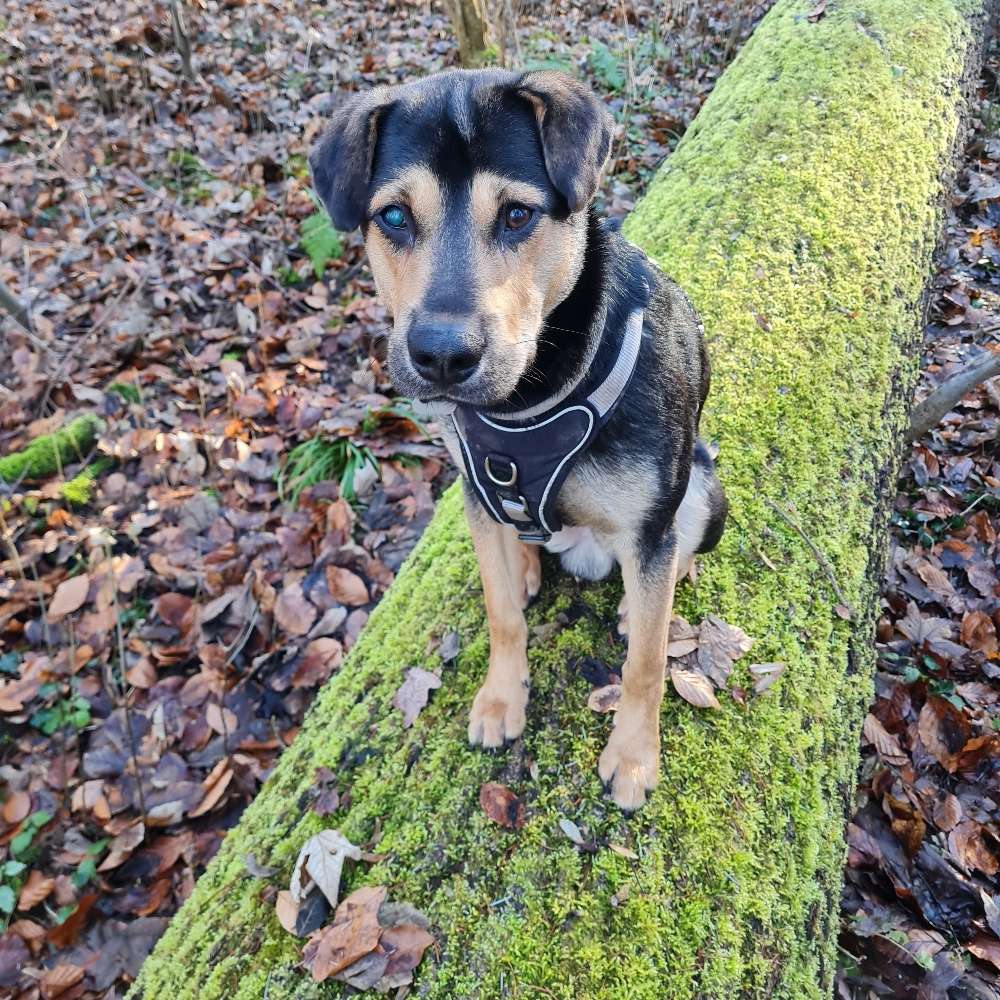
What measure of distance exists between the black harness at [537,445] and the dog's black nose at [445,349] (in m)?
0.43

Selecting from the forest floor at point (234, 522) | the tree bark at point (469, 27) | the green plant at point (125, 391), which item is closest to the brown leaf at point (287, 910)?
the forest floor at point (234, 522)

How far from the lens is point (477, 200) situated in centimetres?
234

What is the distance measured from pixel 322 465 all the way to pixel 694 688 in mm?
3198

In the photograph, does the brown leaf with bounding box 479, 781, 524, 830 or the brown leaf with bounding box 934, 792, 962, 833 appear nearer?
the brown leaf with bounding box 479, 781, 524, 830

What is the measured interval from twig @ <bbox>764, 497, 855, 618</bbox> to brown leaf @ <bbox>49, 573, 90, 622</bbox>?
4.04m

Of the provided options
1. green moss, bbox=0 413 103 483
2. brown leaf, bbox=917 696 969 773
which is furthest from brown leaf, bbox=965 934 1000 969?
green moss, bbox=0 413 103 483

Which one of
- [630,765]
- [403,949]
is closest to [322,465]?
[630,765]

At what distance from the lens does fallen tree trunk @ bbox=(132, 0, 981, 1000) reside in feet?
7.22

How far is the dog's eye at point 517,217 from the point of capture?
2.38m

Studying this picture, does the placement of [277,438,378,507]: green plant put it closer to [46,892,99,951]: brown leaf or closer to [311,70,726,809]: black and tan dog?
[311,70,726,809]: black and tan dog

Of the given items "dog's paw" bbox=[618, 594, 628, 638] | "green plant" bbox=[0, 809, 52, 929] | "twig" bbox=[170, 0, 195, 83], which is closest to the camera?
"dog's paw" bbox=[618, 594, 628, 638]

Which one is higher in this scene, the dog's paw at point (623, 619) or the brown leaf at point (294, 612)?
the dog's paw at point (623, 619)

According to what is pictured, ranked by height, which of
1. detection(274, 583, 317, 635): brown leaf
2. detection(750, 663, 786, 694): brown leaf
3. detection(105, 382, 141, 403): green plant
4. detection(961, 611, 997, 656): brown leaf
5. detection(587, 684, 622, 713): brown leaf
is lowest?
detection(274, 583, 317, 635): brown leaf

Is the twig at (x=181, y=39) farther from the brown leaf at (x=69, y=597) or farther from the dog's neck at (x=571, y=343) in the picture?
the dog's neck at (x=571, y=343)
